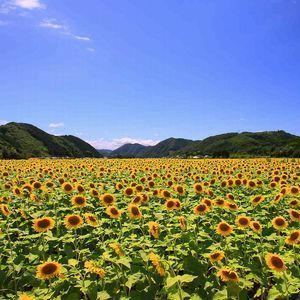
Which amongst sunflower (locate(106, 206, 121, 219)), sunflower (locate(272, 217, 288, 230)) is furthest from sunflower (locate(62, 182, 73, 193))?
sunflower (locate(272, 217, 288, 230))

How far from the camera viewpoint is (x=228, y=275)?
452cm

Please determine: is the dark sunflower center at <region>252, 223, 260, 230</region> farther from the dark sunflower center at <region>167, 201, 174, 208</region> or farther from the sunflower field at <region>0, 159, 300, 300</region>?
the dark sunflower center at <region>167, 201, 174, 208</region>

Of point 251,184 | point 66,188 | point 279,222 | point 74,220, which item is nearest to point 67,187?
point 66,188

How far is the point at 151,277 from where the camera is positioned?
505 centimetres

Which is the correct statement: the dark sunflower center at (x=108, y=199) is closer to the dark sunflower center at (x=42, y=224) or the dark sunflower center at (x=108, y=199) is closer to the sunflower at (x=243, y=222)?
the dark sunflower center at (x=42, y=224)

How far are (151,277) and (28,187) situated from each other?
597 cm

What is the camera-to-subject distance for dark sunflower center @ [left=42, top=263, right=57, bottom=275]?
478cm

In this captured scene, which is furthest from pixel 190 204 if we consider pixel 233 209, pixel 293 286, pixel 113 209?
pixel 293 286

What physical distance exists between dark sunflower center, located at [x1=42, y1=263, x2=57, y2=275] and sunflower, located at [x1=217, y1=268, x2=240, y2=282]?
2105 mm

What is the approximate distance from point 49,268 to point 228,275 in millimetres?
2266

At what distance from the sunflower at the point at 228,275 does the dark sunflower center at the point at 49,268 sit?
2105mm

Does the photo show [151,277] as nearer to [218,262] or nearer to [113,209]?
[218,262]

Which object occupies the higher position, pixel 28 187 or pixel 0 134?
pixel 0 134

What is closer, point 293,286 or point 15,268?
point 293,286
